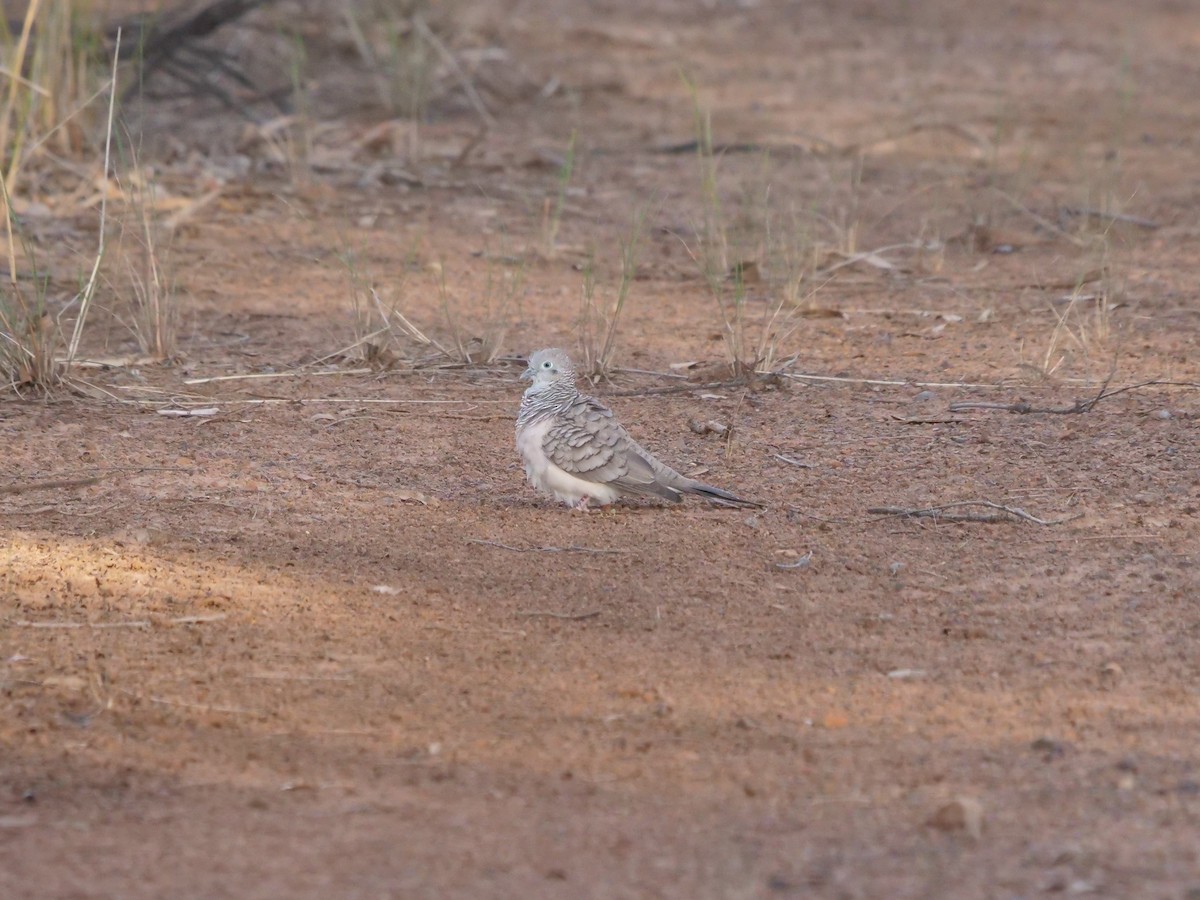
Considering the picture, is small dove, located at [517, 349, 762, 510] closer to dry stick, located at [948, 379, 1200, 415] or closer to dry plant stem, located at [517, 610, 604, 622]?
dry plant stem, located at [517, 610, 604, 622]

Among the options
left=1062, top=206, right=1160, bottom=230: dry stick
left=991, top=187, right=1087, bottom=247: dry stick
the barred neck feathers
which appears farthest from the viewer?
left=1062, top=206, right=1160, bottom=230: dry stick

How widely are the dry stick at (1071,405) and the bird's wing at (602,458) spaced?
4.63 feet

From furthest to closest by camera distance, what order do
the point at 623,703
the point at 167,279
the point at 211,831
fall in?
the point at 167,279 < the point at 623,703 < the point at 211,831

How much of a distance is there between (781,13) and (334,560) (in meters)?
11.7

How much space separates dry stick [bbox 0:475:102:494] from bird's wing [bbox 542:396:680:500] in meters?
1.36

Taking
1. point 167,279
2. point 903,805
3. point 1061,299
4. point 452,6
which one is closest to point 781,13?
point 452,6

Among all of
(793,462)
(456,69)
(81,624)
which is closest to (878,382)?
(793,462)

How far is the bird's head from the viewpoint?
4.62 metres

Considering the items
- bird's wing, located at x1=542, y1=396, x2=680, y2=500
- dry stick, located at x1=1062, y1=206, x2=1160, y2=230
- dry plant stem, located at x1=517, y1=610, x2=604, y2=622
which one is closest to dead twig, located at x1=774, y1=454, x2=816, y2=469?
bird's wing, located at x1=542, y1=396, x2=680, y2=500

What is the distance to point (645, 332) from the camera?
627cm

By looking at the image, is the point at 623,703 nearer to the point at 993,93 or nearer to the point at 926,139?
the point at 926,139

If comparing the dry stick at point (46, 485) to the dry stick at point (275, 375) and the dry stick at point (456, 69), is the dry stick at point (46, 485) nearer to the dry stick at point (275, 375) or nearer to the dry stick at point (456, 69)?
the dry stick at point (275, 375)

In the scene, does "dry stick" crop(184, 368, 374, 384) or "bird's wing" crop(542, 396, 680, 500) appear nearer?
"bird's wing" crop(542, 396, 680, 500)

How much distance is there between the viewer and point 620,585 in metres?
3.94
